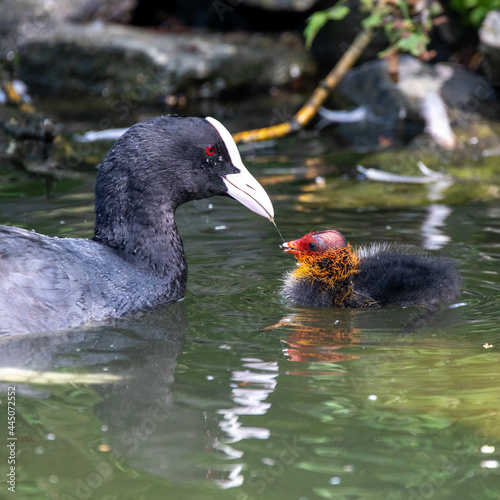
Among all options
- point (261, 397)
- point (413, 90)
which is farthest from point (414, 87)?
point (261, 397)

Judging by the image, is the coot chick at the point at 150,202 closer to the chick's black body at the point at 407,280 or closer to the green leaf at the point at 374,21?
the chick's black body at the point at 407,280

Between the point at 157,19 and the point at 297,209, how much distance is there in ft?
25.5

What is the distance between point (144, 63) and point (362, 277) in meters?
7.63

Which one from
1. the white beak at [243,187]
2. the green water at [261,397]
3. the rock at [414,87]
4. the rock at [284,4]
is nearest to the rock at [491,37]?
the rock at [414,87]

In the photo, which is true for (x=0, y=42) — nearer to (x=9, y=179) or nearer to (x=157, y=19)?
(x=157, y=19)

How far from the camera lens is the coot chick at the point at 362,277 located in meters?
4.45

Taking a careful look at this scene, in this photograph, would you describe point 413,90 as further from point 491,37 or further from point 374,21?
point 374,21

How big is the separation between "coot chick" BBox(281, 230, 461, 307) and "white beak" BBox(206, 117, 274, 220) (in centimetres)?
26

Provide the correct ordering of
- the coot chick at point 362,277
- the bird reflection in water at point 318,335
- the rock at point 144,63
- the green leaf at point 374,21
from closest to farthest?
the bird reflection in water at point 318,335
the coot chick at point 362,277
the green leaf at point 374,21
the rock at point 144,63

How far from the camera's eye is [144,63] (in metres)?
11.4

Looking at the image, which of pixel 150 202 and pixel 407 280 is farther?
pixel 150 202

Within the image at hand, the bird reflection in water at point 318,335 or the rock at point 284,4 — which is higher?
the rock at point 284,4

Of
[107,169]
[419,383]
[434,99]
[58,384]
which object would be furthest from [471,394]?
[434,99]

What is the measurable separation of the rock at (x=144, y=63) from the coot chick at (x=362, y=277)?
23.6ft
